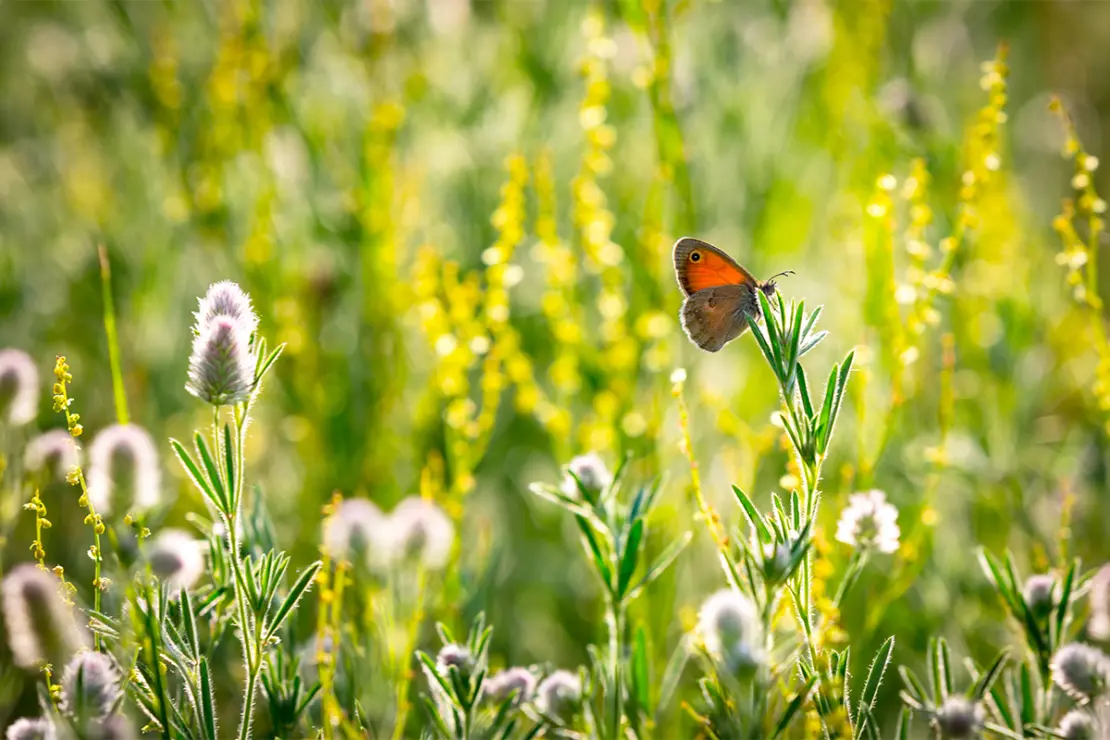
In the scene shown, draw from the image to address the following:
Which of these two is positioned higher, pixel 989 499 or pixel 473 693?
pixel 989 499

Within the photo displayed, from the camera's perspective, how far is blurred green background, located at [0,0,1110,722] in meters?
1.56

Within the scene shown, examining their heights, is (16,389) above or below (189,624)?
above

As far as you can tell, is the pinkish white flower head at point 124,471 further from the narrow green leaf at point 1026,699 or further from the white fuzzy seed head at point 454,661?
the narrow green leaf at point 1026,699

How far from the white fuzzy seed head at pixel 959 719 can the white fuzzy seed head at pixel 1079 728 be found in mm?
75

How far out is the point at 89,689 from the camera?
2.79 ft

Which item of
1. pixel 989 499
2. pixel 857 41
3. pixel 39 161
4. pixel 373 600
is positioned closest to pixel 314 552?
pixel 373 600

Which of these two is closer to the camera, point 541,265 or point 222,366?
point 222,366

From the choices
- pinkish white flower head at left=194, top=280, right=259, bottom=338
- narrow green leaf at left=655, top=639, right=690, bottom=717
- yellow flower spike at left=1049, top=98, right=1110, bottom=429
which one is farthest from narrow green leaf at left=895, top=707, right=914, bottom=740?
pinkish white flower head at left=194, top=280, right=259, bottom=338

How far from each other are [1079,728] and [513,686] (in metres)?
0.55

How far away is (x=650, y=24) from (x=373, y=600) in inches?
39.1

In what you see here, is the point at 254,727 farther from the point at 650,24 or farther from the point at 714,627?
the point at 650,24

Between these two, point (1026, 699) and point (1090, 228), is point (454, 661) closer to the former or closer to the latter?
point (1026, 699)

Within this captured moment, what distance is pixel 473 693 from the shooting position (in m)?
0.97

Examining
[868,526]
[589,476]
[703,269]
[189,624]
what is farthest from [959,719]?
[189,624]
